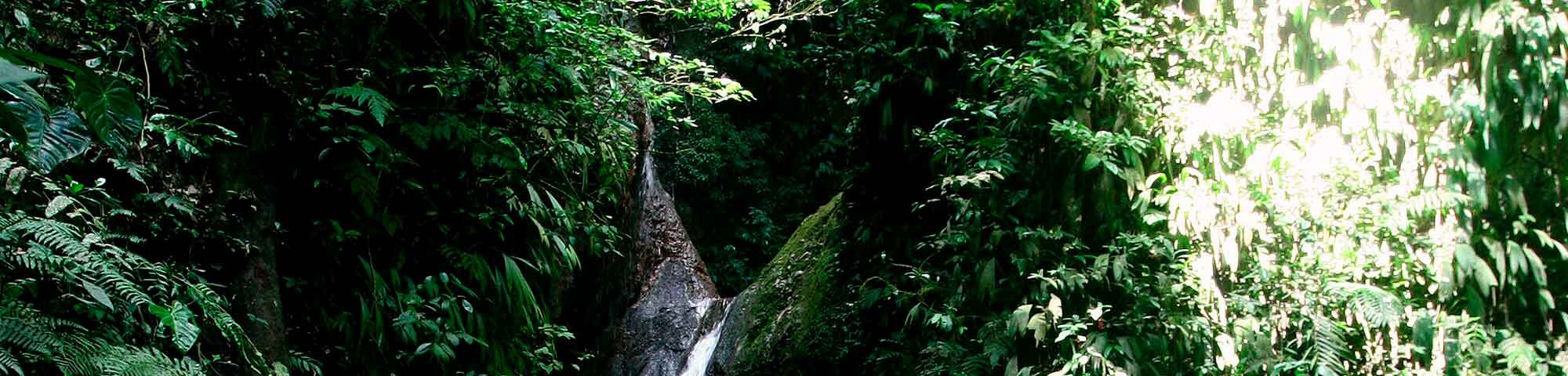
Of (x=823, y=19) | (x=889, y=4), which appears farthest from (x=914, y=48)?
(x=823, y=19)

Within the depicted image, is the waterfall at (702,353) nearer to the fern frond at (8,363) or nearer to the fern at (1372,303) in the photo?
the fern at (1372,303)

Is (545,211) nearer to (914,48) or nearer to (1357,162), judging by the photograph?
(914,48)

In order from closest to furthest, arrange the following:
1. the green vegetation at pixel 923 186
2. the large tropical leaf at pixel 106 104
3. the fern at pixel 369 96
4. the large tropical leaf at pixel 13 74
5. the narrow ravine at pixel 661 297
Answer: the large tropical leaf at pixel 13 74 → the large tropical leaf at pixel 106 104 → the green vegetation at pixel 923 186 → the fern at pixel 369 96 → the narrow ravine at pixel 661 297

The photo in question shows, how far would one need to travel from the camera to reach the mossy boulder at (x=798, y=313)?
203 inches

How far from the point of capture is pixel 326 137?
3508 millimetres

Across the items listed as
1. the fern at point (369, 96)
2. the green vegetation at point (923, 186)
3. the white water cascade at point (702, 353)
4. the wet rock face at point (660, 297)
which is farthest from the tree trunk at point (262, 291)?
the wet rock face at point (660, 297)

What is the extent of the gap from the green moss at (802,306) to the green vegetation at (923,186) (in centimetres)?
40

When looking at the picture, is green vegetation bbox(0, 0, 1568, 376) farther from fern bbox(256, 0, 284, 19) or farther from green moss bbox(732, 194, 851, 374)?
green moss bbox(732, 194, 851, 374)

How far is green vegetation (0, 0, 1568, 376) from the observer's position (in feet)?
8.98

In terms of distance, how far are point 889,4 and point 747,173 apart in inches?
280

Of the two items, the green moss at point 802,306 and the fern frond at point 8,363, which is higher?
the fern frond at point 8,363

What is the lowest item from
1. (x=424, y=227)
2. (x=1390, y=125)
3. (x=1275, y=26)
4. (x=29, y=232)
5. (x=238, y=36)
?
(x=424, y=227)

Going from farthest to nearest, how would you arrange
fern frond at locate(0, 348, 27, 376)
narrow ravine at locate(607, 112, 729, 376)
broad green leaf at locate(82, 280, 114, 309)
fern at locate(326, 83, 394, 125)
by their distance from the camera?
narrow ravine at locate(607, 112, 729, 376)
fern at locate(326, 83, 394, 125)
broad green leaf at locate(82, 280, 114, 309)
fern frond at locate(0, 348, 27, 376)

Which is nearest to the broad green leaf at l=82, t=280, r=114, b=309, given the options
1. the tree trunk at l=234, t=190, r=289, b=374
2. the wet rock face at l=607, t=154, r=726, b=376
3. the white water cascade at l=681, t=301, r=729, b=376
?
the tree trunk at l=234, t=190, r=289, b=374
